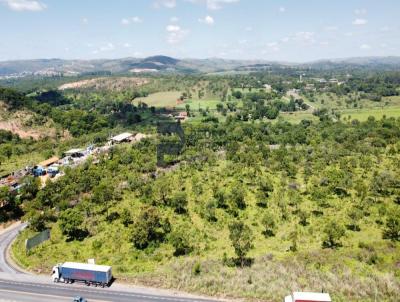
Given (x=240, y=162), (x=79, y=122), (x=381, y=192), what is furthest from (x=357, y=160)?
(x=79, y=122)

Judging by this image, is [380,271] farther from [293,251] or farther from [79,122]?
[79,122]

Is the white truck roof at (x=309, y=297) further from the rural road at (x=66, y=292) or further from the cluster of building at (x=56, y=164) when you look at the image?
the cluster of building at (x=56, y=164)

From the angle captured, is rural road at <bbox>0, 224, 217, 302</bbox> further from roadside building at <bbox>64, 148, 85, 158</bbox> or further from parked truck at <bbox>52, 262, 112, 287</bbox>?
roadside building at <bbox>64, 148, 85, 158</bbox>

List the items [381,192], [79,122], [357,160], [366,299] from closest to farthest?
[366,299] < [381,192] < [357,160] < [79,122]

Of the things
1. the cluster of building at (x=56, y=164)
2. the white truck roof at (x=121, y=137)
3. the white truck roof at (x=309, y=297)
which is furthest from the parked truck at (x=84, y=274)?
the white truck roof at (x=121, y=137)

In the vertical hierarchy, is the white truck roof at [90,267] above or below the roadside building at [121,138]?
A: above

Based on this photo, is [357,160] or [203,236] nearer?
[203,236]
